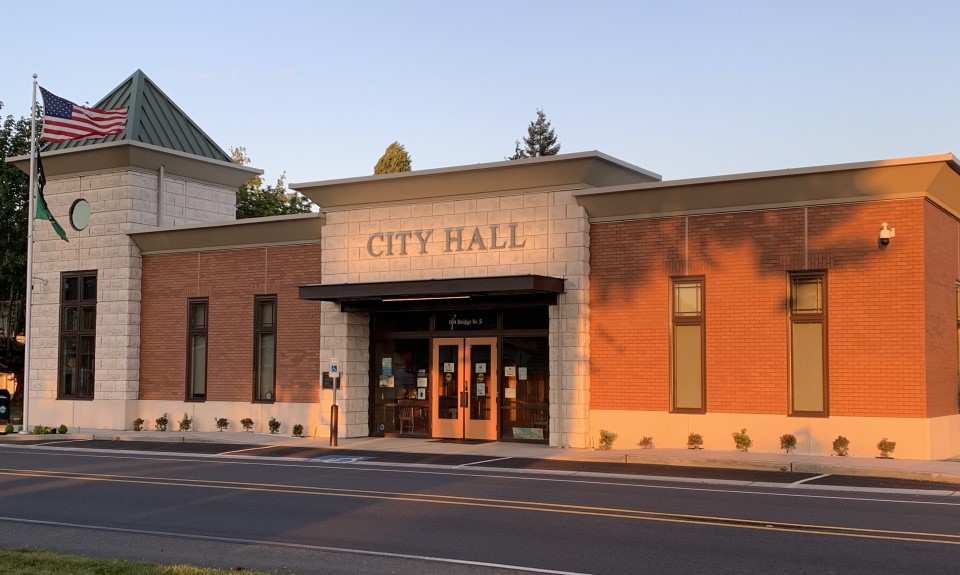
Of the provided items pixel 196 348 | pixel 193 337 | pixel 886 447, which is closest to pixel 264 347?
pixel 196 348

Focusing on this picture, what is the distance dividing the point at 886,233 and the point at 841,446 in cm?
420

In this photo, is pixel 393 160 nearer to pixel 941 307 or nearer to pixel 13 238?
pixel 13 238

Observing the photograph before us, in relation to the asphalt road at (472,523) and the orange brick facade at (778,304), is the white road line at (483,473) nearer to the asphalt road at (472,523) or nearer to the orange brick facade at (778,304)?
the asphalt road at (472,523)

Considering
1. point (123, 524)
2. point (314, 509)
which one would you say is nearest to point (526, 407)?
point (314, 509)

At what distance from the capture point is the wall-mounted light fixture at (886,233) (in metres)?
21.5

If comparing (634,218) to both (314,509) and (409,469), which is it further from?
(314,509)

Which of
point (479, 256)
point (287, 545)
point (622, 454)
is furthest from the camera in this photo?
point (479, 256)

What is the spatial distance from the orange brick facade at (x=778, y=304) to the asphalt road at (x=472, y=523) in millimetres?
3955

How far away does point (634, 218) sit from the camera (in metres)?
24.6

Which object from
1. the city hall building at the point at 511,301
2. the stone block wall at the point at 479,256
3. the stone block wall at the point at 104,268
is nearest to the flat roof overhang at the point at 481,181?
the city hall building at the point at 511,301

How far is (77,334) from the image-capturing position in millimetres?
33312

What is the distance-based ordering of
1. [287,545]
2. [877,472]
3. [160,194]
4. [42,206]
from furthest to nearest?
[160,194] → [42,206] → [877,472] → [287,545]

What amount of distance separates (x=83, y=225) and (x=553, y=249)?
51.1ft

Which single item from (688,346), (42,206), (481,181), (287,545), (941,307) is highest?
(42,206)
